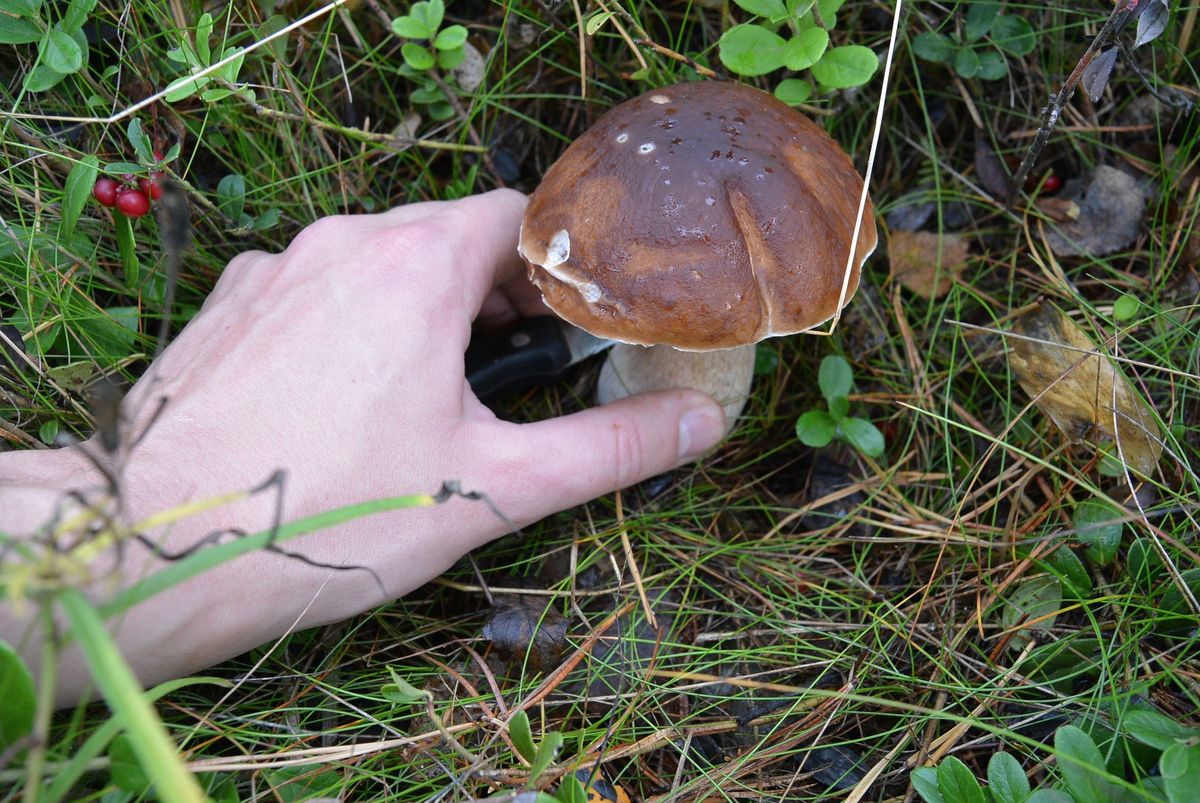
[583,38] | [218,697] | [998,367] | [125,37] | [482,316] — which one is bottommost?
[998,367]

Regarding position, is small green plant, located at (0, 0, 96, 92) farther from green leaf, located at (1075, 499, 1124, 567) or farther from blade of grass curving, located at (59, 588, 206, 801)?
green leaf, located at (1075, 499, 1124, 567)

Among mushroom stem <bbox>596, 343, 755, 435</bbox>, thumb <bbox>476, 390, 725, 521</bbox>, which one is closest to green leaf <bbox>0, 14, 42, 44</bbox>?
thumb <bbox>476, 390, 725, 521</bbox>

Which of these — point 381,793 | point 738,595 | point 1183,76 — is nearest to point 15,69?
point 381,793

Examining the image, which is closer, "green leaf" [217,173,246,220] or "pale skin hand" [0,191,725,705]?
"pale skin hand" [0,191,725,705]

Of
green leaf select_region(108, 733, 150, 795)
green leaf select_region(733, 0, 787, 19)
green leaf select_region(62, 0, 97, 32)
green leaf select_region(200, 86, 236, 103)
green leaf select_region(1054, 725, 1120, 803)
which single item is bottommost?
green leaf select_region(1054, 725, 1120, 803)

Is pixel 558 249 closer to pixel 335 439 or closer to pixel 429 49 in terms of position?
pixel 335 439

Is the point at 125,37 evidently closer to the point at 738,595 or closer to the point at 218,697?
the point at 218,697

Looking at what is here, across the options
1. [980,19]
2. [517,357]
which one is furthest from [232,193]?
[980,19]
